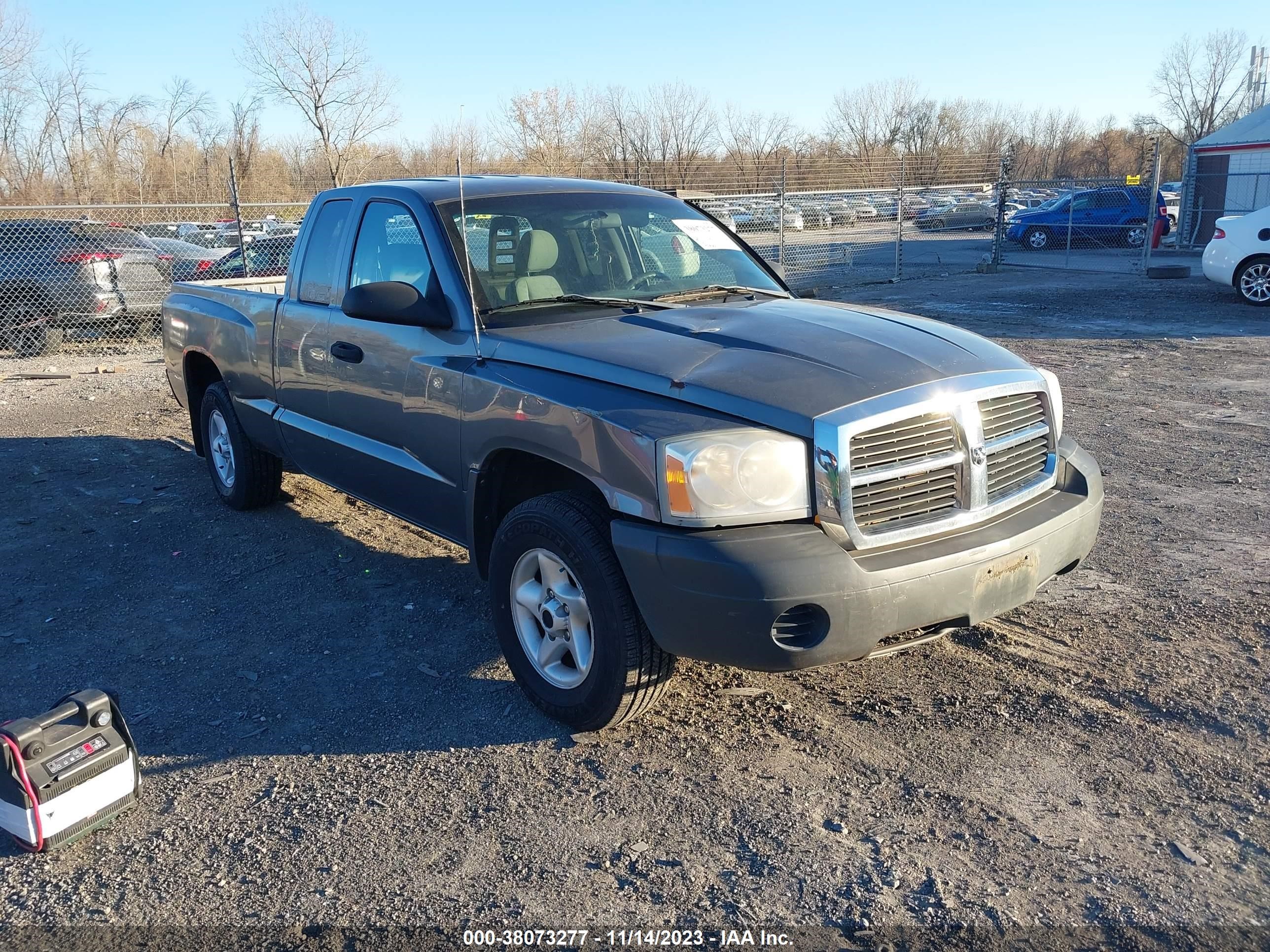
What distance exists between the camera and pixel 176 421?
948cm

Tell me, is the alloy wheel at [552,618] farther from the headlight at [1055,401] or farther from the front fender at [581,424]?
the headlight at [1055,401]

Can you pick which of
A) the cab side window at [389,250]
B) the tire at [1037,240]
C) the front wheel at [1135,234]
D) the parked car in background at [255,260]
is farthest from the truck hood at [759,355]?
the tire at [1037,240]

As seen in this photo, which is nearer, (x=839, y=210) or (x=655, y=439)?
(x=655, y=439)

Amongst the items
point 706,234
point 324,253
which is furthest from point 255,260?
point 706,234

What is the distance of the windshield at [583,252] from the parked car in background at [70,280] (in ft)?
35.0

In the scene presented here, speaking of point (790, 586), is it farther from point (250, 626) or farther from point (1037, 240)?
point (1037, 240)

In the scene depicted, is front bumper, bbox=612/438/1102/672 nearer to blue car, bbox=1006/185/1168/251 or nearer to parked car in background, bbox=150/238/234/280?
parked car in background, bbox=150/238/234/280

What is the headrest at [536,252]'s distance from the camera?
4324mm

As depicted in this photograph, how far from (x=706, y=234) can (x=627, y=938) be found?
3398 mm

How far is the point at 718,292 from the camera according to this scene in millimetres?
4527

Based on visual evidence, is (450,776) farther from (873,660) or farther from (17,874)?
(873,660)

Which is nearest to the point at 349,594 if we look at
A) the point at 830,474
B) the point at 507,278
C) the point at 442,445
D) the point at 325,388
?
the point at 325,388

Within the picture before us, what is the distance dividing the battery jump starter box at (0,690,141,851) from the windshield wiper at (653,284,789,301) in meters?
2.56

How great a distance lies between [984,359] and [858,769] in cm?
152
